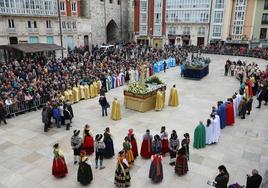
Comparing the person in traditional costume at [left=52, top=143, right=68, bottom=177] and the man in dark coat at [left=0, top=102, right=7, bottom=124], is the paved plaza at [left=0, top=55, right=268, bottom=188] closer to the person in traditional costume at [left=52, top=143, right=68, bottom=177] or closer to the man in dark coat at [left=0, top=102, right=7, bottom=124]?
the person in traditional costume at [left=52, top=143, right=68, bottom=177]

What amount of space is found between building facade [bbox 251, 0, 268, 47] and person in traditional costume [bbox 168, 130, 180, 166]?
38178 mm

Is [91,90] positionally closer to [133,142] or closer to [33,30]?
[133,142]

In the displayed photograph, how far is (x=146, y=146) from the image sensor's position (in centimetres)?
884

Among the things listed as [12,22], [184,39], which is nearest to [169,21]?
[184,39]

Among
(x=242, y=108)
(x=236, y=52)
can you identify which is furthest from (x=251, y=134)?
(x=236, y=52)

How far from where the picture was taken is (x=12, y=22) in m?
26.4

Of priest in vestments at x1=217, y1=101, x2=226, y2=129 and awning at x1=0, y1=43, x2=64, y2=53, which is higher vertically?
awning at x1=0, y1=43, x2=64, y2=53

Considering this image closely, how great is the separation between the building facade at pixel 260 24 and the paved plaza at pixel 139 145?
29072mm

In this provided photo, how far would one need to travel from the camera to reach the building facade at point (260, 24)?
39.9 m

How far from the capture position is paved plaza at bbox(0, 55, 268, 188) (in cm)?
786

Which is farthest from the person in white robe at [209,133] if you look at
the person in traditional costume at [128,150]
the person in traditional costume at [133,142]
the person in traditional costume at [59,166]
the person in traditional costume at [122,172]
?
the person in traditional costume at [59,166]

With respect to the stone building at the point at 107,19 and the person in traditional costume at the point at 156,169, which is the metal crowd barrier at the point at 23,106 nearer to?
the person in traditional costume at the point at 156,169

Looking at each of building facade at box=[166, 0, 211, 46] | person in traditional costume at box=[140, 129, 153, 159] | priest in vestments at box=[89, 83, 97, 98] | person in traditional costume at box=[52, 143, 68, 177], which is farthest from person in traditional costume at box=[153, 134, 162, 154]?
building facade at box=[166, 0, 211, 46]

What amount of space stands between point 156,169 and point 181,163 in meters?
0.89
